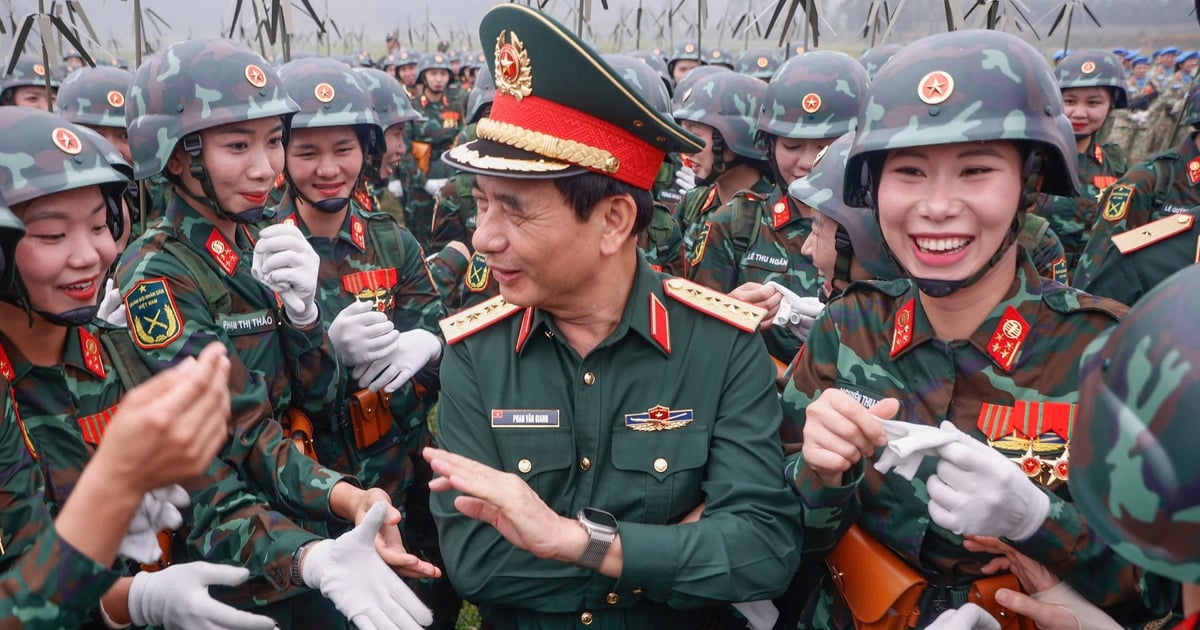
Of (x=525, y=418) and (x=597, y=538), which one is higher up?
(x=525, y=418)

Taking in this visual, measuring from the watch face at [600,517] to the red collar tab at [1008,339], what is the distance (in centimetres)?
119

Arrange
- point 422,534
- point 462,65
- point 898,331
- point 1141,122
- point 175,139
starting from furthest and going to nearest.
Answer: point 462,65 < point 1141,122 < point 422,534 < point 175,139 < point 898,331

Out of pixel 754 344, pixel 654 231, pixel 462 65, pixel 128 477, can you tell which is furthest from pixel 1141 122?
pixel 128 477

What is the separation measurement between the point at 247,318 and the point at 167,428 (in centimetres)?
201

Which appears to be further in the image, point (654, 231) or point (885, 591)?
point (654, 231)

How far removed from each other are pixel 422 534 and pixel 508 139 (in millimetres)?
2961

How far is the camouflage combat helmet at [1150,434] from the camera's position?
133cm

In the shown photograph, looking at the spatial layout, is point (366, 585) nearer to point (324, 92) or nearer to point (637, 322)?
point (637, 322)

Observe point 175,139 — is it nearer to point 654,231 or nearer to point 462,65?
point 654,231

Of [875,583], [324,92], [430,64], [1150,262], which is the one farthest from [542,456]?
[430,64]

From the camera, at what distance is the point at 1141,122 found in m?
15.3

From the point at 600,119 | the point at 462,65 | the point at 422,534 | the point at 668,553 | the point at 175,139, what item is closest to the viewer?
the point at 668,553

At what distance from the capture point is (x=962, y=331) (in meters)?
2.60

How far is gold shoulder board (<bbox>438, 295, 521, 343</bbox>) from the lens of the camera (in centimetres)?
262
